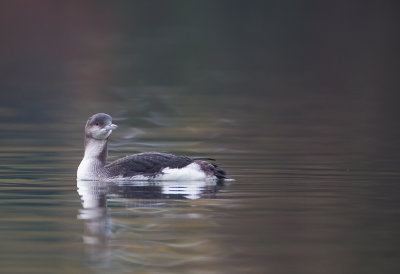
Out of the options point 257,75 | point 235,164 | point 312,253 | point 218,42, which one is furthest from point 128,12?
point 312,253

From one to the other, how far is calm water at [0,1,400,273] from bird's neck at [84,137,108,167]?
356 millimetres

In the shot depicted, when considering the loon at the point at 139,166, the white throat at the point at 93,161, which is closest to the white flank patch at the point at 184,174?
the loon at the point at 139,166

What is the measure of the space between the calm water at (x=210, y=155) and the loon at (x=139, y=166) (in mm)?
155

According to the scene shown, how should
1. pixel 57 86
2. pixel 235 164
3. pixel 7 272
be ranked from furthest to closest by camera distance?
pixel 57 86
pixel 235 164
pixel 7 272

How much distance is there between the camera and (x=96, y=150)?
1328cm

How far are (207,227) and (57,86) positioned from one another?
64.4 feet

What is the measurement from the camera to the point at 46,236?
9789mm

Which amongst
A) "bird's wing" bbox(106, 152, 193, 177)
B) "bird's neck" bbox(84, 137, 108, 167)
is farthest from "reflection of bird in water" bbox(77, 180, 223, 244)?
"bird's neck" bbox(84, 137, 108, 167)

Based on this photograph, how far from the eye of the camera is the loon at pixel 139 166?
12.8m

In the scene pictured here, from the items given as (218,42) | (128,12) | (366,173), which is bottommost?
(366,173)

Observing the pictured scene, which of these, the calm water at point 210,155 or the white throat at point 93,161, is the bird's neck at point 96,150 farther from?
the calm water at point 210,155

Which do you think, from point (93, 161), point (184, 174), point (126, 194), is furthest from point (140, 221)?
point (93, 161)

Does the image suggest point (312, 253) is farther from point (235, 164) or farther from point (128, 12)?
point (128, 12)

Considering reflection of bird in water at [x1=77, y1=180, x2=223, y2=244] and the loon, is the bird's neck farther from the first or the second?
reflection of bird in water at [x1=77, y1=180, x2=223, y2=244]
